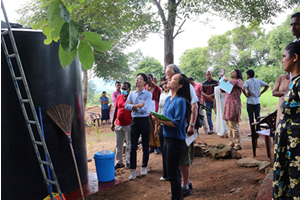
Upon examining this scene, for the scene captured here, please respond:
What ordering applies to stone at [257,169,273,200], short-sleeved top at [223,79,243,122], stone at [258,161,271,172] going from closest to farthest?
stone at [257,169,273,200], stone at [258,161,271,172], short-sleeved top at [223,79,243,122]

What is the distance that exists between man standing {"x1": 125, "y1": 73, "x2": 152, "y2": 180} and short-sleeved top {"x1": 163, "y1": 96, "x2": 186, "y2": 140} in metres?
1.47

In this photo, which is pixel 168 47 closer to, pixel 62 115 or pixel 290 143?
pixel 62 115

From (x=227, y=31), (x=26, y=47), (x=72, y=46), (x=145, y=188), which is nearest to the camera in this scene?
(x=72, y=46)

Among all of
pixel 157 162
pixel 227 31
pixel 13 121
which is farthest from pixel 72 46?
pixel 227 31

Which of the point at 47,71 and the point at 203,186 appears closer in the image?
the point at 47,71

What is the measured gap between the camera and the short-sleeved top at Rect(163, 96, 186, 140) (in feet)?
9.78

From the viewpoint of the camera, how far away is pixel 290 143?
6.53 ft

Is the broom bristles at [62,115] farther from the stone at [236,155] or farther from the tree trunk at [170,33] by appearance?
the tree trunk at [170,33]

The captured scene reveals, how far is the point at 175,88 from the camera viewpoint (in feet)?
10.3

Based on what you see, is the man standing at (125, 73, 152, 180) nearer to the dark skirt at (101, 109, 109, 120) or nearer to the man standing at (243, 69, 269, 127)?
the man standing at (243, 69, 269, 127)

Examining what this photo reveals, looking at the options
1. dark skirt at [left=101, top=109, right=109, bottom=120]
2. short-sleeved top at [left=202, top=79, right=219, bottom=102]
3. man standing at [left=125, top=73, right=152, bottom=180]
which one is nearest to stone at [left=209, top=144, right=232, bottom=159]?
man standing at [left=125, top=73, right=152, bottom=180]

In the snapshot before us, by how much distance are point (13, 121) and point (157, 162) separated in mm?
3367

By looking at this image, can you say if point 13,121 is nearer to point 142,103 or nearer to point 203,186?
point 142,103

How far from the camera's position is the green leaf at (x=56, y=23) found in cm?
143
